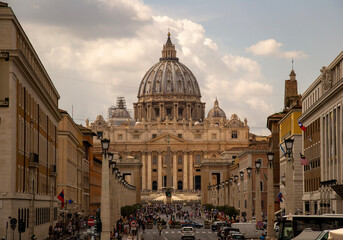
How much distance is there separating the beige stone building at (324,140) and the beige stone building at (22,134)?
18234 mm

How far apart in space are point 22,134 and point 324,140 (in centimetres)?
2293

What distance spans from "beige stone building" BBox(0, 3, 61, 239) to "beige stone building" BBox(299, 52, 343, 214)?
718 inches

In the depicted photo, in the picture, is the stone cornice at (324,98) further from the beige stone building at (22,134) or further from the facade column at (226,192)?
the facade column at (226,192)

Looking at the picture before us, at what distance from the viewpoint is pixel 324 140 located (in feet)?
211

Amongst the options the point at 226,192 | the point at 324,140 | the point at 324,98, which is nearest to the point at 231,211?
the point at 226,192

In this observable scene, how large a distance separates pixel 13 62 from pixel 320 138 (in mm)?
26724

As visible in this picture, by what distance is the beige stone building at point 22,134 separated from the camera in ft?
154

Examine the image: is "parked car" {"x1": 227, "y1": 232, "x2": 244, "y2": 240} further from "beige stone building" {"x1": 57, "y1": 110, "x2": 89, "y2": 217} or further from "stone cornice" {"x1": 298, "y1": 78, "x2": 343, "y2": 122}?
"beige stone building" {"x1": 57, "y1": 110, "x2": 89, "y2": 217}

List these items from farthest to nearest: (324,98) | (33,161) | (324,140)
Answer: (324,140) < (324,98) < (33,161)

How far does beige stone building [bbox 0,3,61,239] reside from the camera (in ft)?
154

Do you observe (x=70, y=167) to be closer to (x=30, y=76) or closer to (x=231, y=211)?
(x=231, y=211)

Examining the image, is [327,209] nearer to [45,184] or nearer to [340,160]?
[340,160]

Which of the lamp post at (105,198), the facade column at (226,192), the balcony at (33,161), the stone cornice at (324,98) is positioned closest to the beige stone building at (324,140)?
the stone cornice at (324,98)

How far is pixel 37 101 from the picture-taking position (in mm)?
60188
